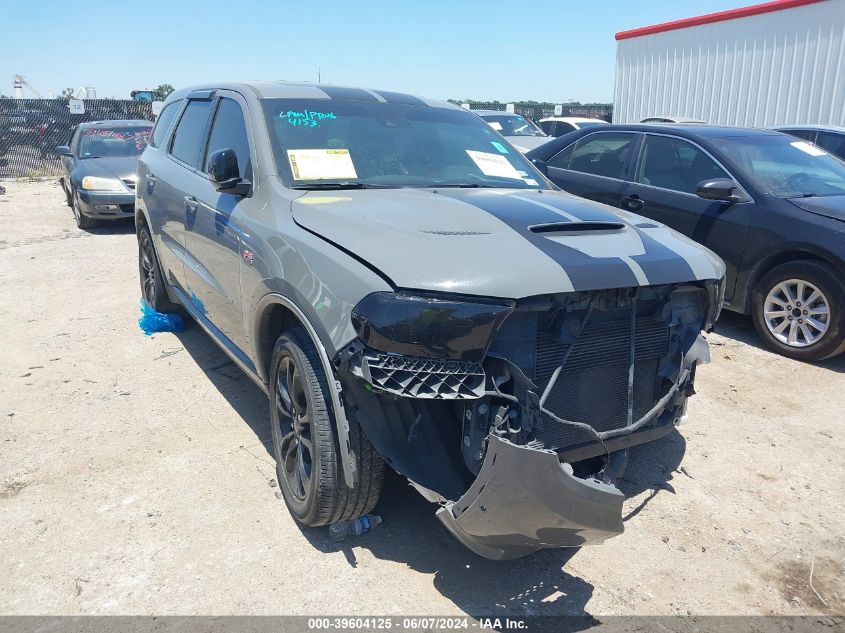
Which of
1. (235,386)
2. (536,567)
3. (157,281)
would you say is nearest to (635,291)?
(536,567)

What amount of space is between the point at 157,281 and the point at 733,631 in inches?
190

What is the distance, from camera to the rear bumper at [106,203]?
1029 centimetres

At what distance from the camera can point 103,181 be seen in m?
10.5

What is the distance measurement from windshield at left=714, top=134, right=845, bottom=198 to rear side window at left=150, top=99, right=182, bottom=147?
456 centimetres

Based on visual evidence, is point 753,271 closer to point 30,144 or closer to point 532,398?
point 532,398

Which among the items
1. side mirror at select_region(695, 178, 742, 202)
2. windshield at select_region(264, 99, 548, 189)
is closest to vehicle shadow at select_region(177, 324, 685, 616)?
windshield at select_region(264, 99, 548, 189)

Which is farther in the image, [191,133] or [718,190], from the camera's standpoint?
[718,190]

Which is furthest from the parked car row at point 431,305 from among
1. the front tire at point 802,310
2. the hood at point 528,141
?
the hood at point 528,141

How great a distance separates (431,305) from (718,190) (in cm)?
409

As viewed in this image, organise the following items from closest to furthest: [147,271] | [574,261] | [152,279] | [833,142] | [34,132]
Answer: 1. [574,261]
2. [152,279]
3. [147,271]
4. [833,142]
5. [34,132]

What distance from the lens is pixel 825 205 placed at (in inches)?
208

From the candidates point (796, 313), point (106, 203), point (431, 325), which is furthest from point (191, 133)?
point (106, 203)

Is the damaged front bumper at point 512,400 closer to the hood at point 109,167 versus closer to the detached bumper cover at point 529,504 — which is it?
the detached bumper cover at point 529,504

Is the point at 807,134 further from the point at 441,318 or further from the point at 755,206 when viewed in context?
the point at 441,318
